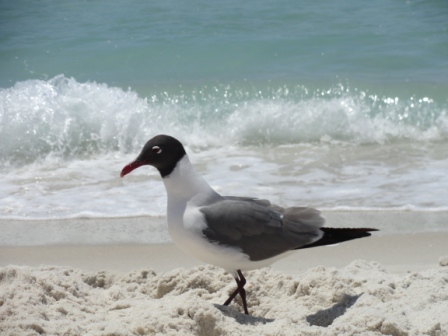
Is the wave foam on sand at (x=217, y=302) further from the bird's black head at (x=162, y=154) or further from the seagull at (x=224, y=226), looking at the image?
the bird's black head at (x=162, y=154)

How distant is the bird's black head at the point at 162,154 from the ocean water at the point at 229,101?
7.15 ft

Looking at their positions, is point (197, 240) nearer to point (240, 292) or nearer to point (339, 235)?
point (240, 292)

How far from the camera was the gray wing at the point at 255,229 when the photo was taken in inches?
150

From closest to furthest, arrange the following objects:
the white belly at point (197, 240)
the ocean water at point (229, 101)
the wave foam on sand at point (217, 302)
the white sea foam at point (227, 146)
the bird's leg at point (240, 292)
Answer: the wave foam on sand at point (217, 302), the white belly at point (197, 240), the bird's leg at point (240, 292), the white sea foam at point (227, 146), the ocean water at point (229, 101)

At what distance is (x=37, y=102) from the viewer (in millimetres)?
9406

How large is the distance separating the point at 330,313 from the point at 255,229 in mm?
545

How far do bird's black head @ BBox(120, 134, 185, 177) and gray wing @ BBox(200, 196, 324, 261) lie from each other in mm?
287

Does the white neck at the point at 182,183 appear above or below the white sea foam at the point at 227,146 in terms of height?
above

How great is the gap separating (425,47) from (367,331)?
27.3 feet

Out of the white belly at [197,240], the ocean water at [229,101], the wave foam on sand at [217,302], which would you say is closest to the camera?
the wave foam on sand at [217,302]

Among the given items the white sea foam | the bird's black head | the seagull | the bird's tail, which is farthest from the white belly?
the white sea foam

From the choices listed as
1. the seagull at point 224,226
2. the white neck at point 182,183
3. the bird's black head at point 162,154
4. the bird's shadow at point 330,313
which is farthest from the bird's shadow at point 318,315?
the bird's black head at point 162,154

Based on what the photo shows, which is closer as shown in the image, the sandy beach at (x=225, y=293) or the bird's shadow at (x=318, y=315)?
the sandy beach at (x=225, y=293)

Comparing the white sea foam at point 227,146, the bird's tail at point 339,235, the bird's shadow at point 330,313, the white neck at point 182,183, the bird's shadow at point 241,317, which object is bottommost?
Answer: the white sea foam at point 227,146
